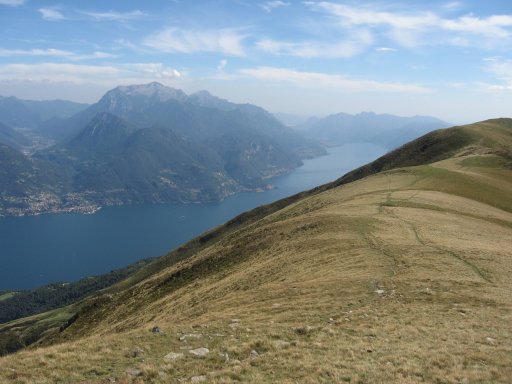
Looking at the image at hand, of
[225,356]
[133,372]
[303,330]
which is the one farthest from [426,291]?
[133,372]

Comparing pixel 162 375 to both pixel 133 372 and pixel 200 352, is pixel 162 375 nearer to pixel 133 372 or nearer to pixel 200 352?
pixel 133 372

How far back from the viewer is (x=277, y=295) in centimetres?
2683

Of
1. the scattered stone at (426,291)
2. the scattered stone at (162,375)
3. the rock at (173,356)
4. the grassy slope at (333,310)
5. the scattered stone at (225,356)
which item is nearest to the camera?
the scattered stone at (162,375)

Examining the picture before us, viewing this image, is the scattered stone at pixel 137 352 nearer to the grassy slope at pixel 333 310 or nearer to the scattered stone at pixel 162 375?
the grassy slope at pixel 333 310

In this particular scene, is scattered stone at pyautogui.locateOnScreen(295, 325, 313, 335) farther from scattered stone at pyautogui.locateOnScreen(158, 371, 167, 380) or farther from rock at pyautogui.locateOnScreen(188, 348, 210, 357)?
scattered stone at pyautogui.locateOnScreen(158, 371, 167, 380)

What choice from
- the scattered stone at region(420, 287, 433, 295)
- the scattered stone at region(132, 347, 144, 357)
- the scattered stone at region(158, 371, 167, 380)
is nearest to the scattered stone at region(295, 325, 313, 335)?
the scattered stone at region(158, 371, 167, 380)

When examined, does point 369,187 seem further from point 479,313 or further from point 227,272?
point 479,313

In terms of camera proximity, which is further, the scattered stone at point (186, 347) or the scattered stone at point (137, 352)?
the scattered stone at point (186, 347)

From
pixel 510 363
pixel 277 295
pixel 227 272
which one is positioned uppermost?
pixel 510 363

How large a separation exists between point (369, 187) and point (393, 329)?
54524 mm

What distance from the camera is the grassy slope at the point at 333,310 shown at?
598 inches

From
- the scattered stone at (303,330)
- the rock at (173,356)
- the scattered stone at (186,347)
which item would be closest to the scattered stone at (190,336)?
the scattered stone at (186,347)

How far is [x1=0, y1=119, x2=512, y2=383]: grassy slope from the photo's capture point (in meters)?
15.2

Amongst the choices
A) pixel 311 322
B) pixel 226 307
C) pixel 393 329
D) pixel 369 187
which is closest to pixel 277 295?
pixel 226 307
